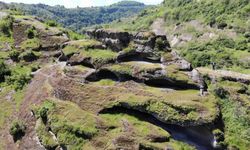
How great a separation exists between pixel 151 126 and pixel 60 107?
909 cm

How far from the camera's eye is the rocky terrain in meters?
A: 36.1

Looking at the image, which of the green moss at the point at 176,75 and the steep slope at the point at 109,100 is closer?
the steep slope at the point at 109,100

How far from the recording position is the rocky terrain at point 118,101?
36.1m

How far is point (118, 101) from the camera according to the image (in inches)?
1534

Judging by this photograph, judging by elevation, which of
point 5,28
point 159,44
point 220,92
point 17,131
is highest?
point 159,44

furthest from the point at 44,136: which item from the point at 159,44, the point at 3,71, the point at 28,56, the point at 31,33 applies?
the point at 31,33

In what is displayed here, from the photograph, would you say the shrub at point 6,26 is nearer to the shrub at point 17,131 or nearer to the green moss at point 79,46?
the green moss at point 79,46

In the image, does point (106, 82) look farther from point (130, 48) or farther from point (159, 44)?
point (159, 44)

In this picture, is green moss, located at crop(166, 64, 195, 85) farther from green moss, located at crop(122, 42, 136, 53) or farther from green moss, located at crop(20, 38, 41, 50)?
green moss, located at crop(20, 38, 41, 50)

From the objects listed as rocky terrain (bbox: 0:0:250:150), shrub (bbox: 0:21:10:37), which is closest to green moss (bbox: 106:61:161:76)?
rocky terrain (bbox: 0:0:250:150)

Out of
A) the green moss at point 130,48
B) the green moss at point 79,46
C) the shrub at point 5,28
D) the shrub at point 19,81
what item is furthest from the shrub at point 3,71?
the green moss at point 130,48

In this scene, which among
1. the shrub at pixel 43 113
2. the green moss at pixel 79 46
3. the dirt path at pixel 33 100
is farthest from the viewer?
the green moss at pixel 79 46

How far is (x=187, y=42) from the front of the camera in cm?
14100

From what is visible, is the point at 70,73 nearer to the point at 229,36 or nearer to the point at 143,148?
the point at 143,148
